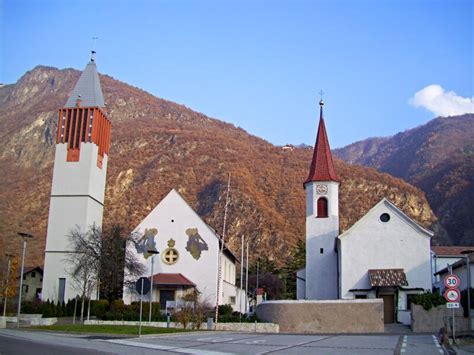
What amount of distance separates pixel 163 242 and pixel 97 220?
7679 millimetres

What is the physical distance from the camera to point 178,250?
55125 mm

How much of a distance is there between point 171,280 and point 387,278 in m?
19.1

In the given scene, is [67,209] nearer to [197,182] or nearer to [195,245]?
[195,245]

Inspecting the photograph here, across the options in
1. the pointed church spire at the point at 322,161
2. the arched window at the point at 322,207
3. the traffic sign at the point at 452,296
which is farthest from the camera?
the pointed church spire at the point at 322,161

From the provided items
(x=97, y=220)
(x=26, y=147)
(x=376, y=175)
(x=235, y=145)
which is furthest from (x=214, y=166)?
(x=97, y=220)

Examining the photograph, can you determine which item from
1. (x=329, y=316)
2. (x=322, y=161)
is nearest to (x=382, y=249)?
(x=329, y=316)

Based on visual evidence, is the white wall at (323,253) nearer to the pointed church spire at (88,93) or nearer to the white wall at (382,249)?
the white wall at (382,249)

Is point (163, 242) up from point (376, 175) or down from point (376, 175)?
down

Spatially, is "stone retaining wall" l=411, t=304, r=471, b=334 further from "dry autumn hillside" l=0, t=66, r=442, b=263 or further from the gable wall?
"dry autumn hillside" l=0, t=66, r=442, b=263

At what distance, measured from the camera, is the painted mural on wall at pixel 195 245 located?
180 feet

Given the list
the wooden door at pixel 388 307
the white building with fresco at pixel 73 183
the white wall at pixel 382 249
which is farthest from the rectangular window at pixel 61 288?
the wooden door at pixel 388 307

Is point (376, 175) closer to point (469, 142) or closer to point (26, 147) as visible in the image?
point (469, 142)

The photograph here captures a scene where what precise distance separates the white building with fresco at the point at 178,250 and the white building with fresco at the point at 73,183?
5594 mm

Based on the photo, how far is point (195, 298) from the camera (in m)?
50.9
